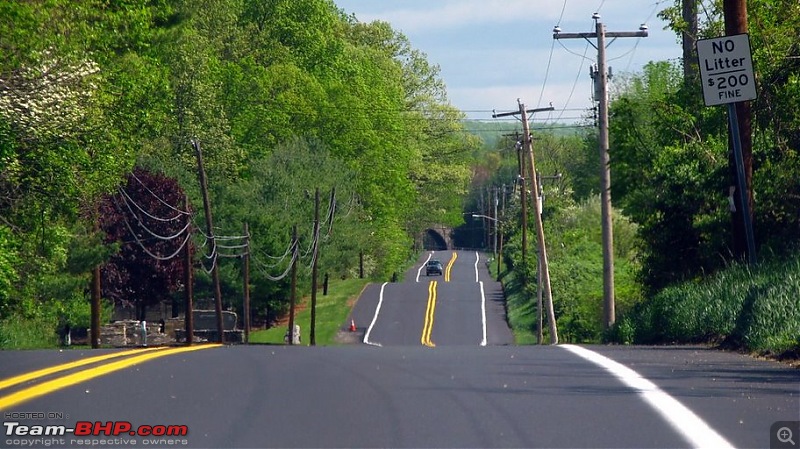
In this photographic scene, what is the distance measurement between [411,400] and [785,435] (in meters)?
2.53

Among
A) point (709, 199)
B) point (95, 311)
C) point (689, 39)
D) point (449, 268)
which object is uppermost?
point (689, 39)

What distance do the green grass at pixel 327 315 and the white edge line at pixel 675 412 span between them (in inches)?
2047

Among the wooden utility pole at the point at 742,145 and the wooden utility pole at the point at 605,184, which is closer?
the wooden utility pole at the point at 742,145

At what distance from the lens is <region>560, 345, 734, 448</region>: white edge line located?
7.04 metres

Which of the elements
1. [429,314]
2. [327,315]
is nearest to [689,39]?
[429,314]

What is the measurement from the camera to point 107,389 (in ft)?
29.2

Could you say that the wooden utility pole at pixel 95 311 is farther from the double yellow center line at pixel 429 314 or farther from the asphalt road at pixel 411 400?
the asphalt road at pixel 411 400

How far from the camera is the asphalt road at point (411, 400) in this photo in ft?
A: 23.7

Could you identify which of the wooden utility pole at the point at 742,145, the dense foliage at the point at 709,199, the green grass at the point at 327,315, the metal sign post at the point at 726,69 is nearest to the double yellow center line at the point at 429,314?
the green grass at the point at 327,315

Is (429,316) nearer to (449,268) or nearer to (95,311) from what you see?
(95,311)

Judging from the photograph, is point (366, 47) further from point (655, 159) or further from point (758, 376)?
point (758, 376)

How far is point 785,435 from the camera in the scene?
7293mm

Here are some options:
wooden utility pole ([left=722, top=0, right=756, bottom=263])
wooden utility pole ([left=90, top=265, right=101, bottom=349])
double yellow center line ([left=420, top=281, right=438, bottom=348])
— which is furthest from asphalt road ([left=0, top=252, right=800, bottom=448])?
double yellow center line ([left=420, top=281, right=438, bottom=348])

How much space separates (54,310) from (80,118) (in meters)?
25.7
